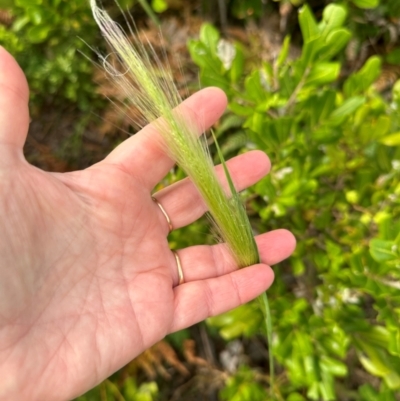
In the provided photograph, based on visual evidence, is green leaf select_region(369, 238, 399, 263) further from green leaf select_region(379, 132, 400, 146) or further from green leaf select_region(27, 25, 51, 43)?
green leaf select_region(27, 25, 51, 43)

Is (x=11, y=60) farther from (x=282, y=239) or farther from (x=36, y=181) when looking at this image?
(x=282, y=239)

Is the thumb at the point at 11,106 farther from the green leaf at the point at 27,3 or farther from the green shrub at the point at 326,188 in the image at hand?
the green shrub at the point at 326,188

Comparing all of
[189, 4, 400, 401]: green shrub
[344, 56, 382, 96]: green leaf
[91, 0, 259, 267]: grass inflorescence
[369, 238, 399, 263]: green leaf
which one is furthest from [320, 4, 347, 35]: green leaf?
[369, 238, 399, 263]: green leaf

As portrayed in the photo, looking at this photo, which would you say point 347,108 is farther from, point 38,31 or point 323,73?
point 38,31

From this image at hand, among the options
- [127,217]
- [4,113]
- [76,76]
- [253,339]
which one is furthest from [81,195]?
[253,339]

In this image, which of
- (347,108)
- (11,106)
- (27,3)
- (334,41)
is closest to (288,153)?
(347,108)

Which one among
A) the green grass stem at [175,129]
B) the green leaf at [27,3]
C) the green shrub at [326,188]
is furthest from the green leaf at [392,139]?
the green leaf at [27,3]
